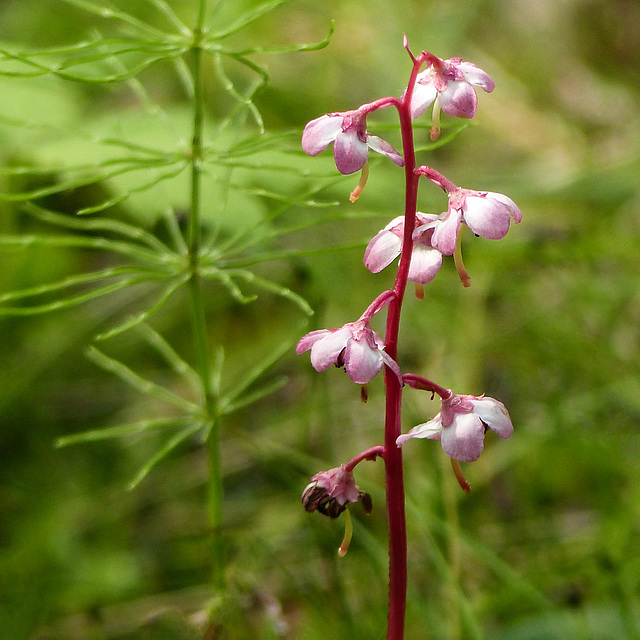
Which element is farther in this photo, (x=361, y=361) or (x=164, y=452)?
(x=164, y=452)

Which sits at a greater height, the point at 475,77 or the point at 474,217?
the point at 475,77

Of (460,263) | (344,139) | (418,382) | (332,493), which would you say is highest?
(344,139)

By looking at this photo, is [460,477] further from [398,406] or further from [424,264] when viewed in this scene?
[424,264]

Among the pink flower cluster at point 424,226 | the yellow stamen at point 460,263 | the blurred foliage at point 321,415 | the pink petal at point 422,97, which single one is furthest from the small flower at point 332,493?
the blurred foliage at point 321,415

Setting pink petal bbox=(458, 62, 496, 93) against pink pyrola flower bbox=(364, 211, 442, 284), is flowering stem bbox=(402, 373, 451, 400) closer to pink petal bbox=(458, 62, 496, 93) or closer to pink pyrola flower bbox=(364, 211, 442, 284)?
pink pyrola flower bbox=(364, 211, 442, 284)

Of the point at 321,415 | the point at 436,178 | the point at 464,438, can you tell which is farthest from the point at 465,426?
the point at 321,415

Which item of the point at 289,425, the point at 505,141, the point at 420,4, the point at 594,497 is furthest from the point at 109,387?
the point at 420,4
